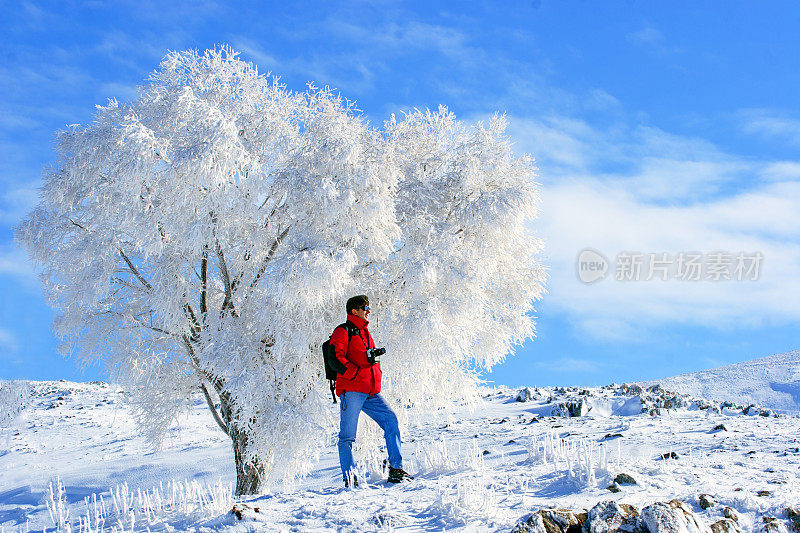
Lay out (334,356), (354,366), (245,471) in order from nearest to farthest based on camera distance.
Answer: (334,356), (354,366), (245,471)

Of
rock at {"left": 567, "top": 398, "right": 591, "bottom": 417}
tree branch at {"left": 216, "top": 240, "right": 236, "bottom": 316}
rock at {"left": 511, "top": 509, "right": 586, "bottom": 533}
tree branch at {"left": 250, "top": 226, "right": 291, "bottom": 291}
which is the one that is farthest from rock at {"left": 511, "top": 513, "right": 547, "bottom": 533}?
rock at {"left": 567, "top": 398, "right": 591, "bottom": 417}

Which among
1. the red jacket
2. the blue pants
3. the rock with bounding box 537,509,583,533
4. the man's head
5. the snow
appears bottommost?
the snow

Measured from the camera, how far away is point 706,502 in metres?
5.00

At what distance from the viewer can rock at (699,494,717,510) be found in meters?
5.00

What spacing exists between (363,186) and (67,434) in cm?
1868

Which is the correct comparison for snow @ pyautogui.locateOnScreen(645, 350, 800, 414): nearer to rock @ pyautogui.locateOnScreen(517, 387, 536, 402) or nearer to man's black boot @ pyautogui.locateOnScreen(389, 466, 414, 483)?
rock @ pyautogui.locateOnScreen(517, 387, 536, 402)

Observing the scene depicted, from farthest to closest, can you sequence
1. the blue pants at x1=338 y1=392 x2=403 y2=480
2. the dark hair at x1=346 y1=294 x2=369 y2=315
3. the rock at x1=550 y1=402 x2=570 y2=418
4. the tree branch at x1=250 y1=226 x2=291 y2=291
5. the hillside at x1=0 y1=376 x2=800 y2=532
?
the rock at x1=550 y1=402 x2=570 y2=418 → the tree branch at x1=250 y1=226 x2=291 y2=291 → the dark hair at x1=346 y1=294 x2=369 y2=315 → the blue pants at x1=338 y1=392 x2=403 y2=480 → the hillside at x1=0 y1=376 x2=800 y2=532

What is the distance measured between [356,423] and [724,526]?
12.8 ft

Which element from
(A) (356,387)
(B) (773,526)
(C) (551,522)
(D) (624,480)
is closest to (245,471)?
(A) (356,387)

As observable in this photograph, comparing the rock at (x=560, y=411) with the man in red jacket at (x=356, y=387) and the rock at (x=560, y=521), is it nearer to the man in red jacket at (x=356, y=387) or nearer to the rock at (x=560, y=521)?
the man in red jacket at (x=356, y=387)

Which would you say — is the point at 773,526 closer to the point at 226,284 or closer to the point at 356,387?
the point at 356,387

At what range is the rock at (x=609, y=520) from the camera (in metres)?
4.18

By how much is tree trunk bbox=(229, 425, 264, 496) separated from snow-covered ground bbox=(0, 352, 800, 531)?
0.82 meters

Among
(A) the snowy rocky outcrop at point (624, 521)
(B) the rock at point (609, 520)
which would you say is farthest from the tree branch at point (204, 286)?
(B) the rock at point (609, 520)
